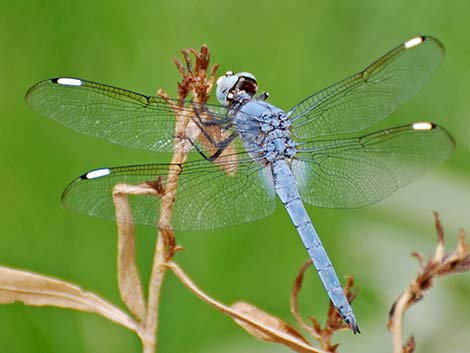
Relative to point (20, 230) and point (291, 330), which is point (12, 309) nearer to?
point (20, 230)

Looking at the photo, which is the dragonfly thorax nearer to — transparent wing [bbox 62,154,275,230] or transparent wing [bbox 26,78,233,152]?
transparent wing [bbox 62,154,275,230]

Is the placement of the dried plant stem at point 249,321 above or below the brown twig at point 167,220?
below

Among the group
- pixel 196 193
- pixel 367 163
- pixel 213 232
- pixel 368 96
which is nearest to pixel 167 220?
pixel 196 193

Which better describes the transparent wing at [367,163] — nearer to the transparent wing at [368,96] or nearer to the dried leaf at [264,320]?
the transparent wing at [368,96]

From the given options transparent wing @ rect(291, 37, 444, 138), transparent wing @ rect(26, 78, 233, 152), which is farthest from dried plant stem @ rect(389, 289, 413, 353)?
transparent wing @ rect(291, 37, 444, 138)

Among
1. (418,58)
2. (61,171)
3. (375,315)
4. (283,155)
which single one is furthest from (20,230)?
(418,58)

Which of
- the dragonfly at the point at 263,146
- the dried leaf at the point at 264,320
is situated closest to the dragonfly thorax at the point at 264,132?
the dragonfly at the point at 263,146

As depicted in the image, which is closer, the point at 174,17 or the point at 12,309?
the point at 12,309
